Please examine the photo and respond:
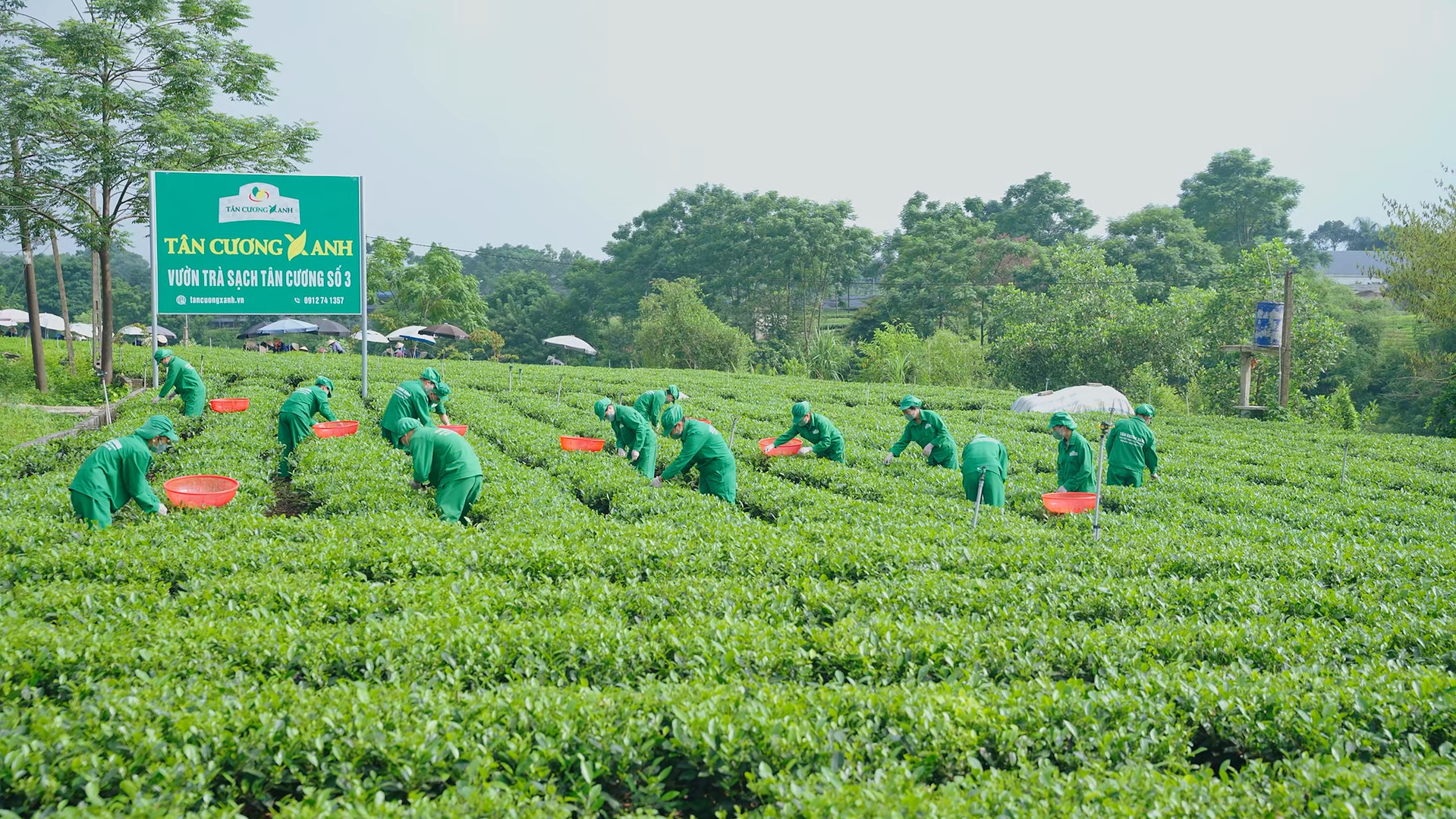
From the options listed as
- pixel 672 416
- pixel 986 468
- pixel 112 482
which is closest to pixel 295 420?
pixel 112 482

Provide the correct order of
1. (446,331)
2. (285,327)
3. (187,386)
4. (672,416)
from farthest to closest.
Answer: (446,331) < (285,327) < (187,386) < (672,416)

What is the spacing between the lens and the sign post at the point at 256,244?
15.9 metres

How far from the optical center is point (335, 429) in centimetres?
1377

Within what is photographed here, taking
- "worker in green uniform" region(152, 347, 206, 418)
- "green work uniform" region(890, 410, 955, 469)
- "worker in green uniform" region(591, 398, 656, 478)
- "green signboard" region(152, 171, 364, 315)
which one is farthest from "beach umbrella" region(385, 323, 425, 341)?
"green work uniform" region(890, 410, 955, 469)

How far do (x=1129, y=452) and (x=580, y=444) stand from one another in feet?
26.3

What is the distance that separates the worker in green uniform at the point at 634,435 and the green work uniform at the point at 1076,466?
558 cm

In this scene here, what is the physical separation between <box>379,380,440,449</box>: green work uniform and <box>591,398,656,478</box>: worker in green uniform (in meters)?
3.35

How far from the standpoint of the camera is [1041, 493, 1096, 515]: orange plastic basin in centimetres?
1047

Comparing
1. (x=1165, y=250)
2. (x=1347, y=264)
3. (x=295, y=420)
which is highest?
(x=1347, y=264)

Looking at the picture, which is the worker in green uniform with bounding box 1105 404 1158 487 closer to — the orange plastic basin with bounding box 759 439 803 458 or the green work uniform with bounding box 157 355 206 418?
the orange plastic basin with bounding box 759 439 803 458

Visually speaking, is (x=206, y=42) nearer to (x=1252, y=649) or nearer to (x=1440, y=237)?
(x=1252, y=649)

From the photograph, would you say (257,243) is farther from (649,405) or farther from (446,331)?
(446,331)

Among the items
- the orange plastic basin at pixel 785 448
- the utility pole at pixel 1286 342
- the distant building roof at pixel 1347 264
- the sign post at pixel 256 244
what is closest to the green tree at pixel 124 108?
the sign post at pixel 256 244

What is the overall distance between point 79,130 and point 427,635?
2441 cm
